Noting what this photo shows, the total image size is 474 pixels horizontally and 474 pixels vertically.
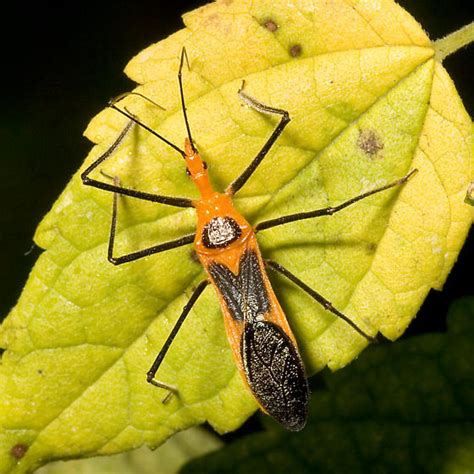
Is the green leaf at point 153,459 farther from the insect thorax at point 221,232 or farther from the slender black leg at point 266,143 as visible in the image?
the slender black leg at point 266,143

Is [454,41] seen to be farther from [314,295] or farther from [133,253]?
[133,253]

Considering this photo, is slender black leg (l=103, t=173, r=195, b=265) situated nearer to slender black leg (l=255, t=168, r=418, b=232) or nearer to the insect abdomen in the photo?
slender black leg (l=255, t=168, r=418, b=232)

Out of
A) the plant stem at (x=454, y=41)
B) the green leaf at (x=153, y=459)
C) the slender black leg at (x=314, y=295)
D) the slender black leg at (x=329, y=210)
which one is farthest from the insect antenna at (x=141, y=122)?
the green leaf at (x=153, y=459)

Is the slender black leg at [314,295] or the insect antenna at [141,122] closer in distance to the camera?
the insect antenna at [141,122]

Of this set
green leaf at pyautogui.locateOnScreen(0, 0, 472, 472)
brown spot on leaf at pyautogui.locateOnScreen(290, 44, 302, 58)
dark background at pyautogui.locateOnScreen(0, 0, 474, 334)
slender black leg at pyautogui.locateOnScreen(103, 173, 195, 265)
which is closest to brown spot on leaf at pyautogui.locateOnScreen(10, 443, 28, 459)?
green leaf at pyautogui.locateOnScreen(0, 0, 472, 472)

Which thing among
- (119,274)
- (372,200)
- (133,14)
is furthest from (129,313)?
(133,14)

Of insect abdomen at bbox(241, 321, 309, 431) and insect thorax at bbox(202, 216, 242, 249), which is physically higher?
insect thorax at bbox(202, 216, 242, 249)

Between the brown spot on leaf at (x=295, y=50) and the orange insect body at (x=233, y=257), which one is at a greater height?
the brown spot on leaf at (x=295, y=50)
